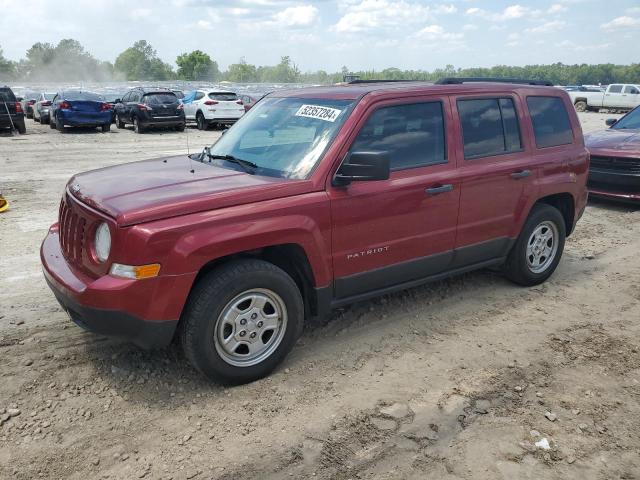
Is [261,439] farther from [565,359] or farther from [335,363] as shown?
[565,359]

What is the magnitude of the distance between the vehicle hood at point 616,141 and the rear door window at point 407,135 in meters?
5.67

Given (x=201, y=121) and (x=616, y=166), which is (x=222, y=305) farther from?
(x=201, y=121)

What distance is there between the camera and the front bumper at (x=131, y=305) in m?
3.02

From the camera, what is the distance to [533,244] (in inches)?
202

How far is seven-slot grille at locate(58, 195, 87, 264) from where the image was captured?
3371 mm

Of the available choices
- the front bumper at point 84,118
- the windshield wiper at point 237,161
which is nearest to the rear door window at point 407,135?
the windshield wiper at point 237,161

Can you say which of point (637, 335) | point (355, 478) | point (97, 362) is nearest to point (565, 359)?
point (637, 335)

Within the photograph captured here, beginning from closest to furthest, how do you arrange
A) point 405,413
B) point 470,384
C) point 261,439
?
point 261,439, point 405,413, point 470,384

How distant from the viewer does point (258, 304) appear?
3.44 meters

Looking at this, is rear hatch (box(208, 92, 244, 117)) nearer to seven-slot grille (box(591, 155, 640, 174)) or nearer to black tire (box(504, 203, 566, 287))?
seven-slot grille (box(591, 155, 640, 174))

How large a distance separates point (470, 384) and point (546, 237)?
2.31m

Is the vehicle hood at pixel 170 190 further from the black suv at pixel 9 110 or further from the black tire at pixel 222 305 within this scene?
the black suv at pixel 9 110

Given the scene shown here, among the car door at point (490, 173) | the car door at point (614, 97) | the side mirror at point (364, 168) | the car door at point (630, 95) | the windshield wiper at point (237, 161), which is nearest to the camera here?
the side mirror at point (364, 168)

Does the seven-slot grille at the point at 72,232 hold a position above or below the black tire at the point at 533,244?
above
